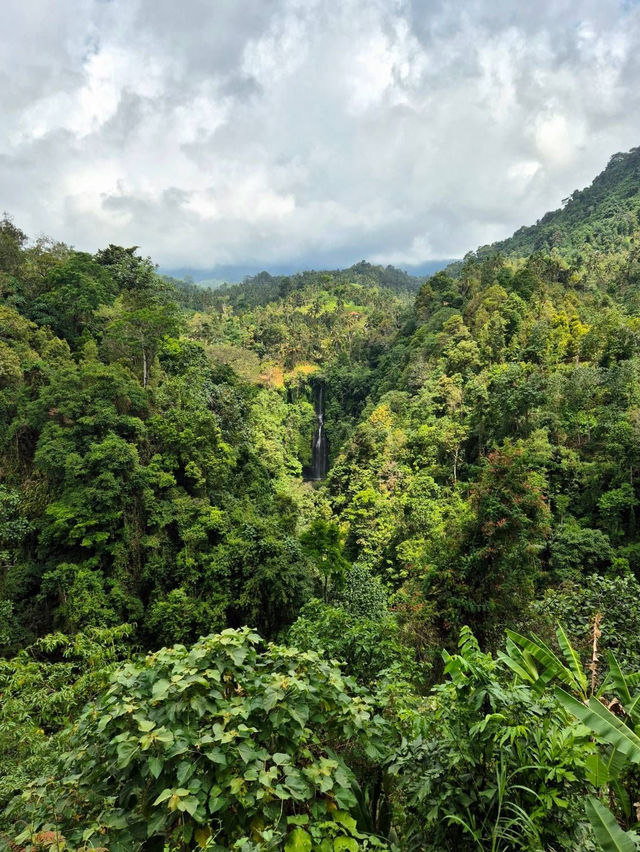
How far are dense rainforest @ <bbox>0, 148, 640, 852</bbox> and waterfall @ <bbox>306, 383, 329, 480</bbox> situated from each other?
877mm

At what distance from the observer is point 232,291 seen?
10900 cm

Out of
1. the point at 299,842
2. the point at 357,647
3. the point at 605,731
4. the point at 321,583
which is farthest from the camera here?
the point at 321,583

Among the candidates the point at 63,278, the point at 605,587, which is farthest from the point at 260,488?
the point at 63,278

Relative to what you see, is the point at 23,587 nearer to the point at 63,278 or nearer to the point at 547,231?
the point at 63,278

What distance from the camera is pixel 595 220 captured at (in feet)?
204

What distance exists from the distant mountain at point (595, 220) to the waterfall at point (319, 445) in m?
32.0

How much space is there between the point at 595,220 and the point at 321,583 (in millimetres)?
70577

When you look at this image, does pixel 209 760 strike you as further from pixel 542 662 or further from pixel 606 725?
pixel 542 662

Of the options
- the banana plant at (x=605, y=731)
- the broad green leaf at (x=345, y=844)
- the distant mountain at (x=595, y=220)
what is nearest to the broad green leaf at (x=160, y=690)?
the broad green leaf at (x=345, y=844)

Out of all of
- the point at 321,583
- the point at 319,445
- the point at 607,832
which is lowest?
the point at 321,583

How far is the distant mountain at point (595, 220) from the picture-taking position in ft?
172

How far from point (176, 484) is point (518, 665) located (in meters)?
14.7

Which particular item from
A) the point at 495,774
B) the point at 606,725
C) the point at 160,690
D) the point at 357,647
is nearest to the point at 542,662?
the point at 606,725

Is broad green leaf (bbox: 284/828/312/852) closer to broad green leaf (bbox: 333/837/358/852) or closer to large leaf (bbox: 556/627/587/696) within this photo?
broad green leaf (bbox: 333/837/358/852)
